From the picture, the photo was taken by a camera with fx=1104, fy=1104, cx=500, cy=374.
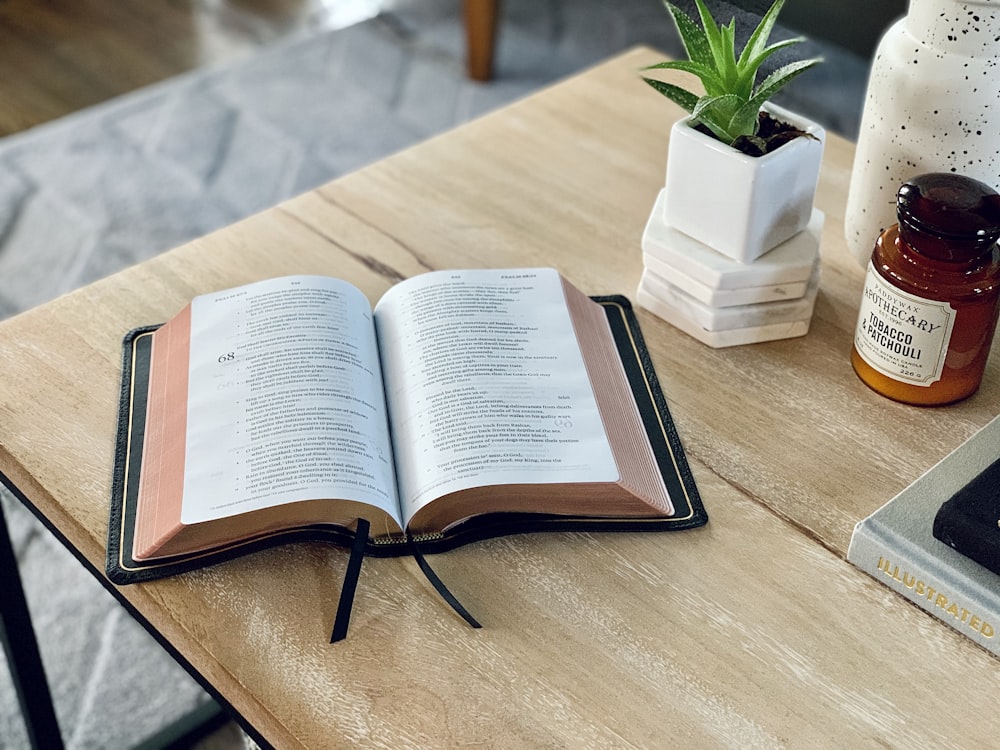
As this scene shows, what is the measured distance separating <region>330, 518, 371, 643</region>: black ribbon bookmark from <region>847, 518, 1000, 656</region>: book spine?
296 millimetres

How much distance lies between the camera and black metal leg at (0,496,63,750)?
89 cm

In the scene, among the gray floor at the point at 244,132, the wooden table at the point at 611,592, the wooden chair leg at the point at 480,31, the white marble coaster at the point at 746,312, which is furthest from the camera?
the wooden chair leg at the point at 480,31

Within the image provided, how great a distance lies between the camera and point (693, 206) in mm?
810

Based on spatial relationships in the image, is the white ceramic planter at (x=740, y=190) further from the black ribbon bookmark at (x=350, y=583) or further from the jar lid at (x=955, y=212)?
the black ribbon bookmark at (x=350, y=583)

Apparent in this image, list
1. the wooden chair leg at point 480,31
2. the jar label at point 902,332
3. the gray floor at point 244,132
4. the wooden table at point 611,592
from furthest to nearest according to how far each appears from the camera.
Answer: the wooden chair leg at point 480,31, the gray floor at point 244,132, the jar label at point 902,332, the wooden table at point 611,592

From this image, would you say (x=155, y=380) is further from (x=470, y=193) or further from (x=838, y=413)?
(x=838, y=413)

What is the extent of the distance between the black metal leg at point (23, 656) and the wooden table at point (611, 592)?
0.18 m

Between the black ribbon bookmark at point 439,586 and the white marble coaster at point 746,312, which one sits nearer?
the black ribbon bookmark at point 439,586

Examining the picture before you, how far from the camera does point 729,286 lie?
810 millimetres

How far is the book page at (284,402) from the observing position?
0.66 meters

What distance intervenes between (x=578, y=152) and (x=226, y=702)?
2.09ft

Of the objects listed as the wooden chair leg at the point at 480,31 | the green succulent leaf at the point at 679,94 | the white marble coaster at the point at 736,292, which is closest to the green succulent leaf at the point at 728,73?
the green succulent leaf at the point at 679,94

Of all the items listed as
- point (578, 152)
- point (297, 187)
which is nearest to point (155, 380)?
point (578, 152)

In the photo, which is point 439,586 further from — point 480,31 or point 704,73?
point 480,31
